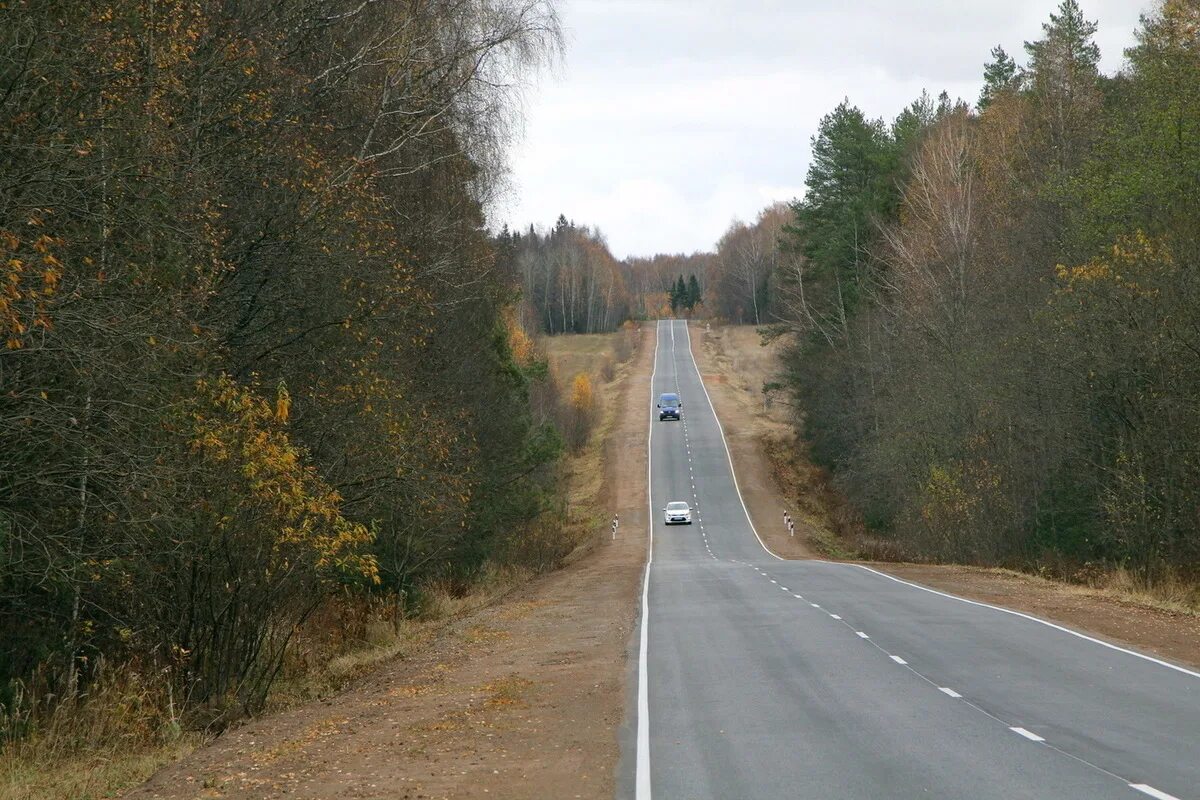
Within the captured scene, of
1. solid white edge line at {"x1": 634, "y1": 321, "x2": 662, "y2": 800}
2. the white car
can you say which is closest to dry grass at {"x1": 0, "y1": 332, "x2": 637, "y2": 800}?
solid white edge line at {"x1": 634, "y1": 321, "x2": 662, "y2": 800}

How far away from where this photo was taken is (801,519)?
2670 inches

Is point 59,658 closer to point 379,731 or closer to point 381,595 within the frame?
point 379,731

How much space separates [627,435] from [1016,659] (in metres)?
77.5

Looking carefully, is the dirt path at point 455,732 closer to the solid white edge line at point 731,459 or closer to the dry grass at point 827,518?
the dry grass at point 827,518

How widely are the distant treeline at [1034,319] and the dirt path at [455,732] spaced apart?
48.0 ft

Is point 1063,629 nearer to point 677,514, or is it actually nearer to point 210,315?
point 210,315

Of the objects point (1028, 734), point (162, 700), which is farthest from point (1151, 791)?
point (162, 700)

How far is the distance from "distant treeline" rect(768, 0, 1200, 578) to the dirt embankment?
2.96 metres

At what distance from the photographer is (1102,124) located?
39.1 m

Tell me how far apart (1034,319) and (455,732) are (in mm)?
27294

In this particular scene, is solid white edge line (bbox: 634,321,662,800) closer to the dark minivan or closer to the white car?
the white car

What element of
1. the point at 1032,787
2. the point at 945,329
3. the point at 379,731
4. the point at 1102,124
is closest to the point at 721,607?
the point at 379,731

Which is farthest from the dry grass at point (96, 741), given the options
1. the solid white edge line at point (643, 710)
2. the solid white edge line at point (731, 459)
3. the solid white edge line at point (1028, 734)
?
the solid white edge line at point (731, 459)

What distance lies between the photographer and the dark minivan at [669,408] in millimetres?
99250
